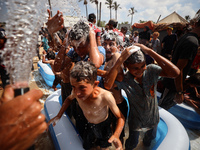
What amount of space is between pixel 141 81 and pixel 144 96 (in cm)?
22

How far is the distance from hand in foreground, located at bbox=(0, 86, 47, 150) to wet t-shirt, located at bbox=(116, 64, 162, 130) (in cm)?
125

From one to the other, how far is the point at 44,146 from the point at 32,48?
2.26 meters

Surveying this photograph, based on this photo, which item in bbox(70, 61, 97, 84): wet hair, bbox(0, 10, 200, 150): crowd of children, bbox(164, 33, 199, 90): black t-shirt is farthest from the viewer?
bbox(164, 33, 199, 90): black t-shirt

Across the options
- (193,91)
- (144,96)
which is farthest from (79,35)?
(193,91)

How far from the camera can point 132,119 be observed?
179cm

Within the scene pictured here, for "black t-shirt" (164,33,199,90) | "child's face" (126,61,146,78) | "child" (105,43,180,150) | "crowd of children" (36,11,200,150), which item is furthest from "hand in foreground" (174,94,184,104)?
"child's face" (126,61,146,78)

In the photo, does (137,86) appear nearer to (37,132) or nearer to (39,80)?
(37,132)

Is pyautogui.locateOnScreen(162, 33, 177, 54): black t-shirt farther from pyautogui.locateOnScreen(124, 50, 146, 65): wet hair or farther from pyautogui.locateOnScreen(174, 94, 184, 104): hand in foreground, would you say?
pyautogui.locateOnScreen(124, 50, 146, 65): wet hair

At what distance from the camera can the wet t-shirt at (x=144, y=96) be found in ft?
5.17

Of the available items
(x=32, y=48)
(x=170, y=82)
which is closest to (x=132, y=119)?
(x=170, y=82)

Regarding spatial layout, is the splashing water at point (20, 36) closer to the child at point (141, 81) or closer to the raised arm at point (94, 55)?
the raised arm at point (94, 55)

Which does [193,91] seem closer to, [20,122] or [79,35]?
[79,35]

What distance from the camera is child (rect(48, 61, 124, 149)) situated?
134 centimetres

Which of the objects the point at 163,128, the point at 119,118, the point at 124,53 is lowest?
the point at 163,128
